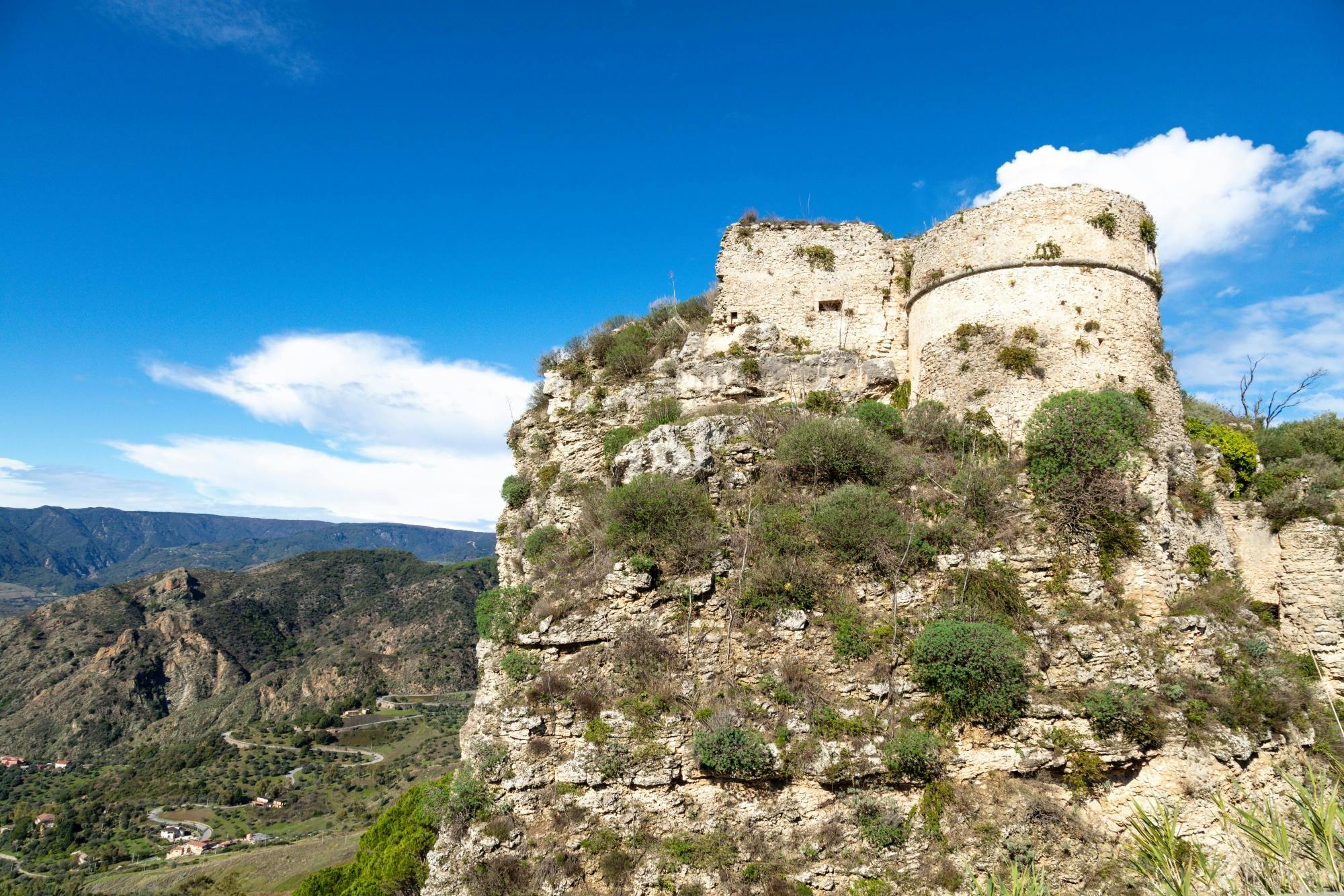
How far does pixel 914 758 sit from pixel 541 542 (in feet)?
27.6

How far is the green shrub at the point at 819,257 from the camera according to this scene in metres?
17.8

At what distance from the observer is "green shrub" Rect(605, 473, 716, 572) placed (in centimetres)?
1215

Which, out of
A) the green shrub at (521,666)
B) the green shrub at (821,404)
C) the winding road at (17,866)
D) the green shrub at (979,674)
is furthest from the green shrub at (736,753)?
the winding road at (17,866)

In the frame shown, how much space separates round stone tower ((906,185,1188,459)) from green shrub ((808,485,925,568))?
160 inches

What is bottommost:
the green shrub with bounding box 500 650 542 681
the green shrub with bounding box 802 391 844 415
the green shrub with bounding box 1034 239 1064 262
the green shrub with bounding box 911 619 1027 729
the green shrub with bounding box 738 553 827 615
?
the green shrub with bounding box 500 650 542 681

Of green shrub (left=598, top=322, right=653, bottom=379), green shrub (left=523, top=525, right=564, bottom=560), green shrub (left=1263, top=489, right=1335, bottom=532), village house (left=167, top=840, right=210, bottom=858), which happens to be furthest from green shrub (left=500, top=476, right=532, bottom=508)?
village house (left=167, top=840, right=210, bottom=858)

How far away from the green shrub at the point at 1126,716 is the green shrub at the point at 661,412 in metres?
9.31

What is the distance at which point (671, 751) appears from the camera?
10164mm

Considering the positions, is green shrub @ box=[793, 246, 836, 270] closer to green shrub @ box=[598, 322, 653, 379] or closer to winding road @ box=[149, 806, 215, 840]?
green shrub @ box=[598, 322, 653, 379]

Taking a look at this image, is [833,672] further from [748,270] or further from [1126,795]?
[748,270]

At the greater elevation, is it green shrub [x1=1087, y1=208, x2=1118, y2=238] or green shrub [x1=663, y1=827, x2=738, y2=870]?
green shrub [x1=1087, y1=208, x2=1118, y2=238]

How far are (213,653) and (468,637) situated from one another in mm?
28366

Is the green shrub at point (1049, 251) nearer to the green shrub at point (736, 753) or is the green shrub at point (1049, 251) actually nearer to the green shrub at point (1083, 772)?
the green shrub at point (1083, 772)

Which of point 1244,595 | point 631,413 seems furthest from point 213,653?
point 1244,595
